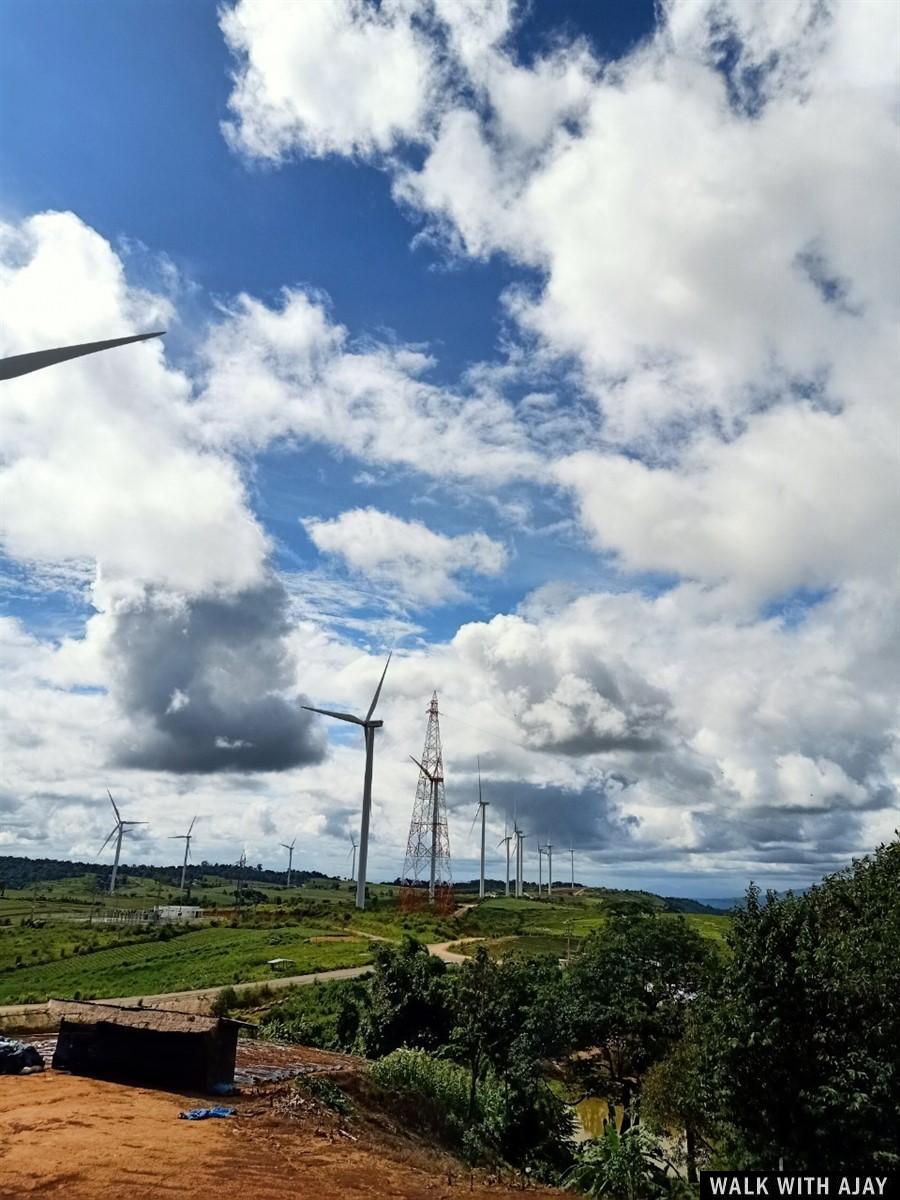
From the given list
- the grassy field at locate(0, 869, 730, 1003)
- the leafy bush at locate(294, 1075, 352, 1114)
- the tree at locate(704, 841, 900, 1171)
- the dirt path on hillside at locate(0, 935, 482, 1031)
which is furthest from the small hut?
the grassy field at locate(0, 869, 730, 1003)

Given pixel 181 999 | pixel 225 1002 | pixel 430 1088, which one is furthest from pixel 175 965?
pixel 430 1088

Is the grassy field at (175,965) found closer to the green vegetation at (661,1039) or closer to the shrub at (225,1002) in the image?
the shrub at (225,1002)

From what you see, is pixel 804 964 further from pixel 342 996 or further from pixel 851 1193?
pixel 342 996

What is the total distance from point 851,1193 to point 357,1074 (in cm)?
2429

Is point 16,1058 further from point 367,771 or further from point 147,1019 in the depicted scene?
point 367,771

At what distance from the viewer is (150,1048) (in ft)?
130

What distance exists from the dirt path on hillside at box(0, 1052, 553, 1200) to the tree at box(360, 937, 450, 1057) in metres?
22.7

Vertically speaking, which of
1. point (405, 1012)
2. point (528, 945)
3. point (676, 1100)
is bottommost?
point (676, 1100)

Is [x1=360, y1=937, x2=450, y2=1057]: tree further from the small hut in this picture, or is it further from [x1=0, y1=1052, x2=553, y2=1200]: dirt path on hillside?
[x1=0, y1=1052, x2=553, y2=1200]: dirt path on hillside

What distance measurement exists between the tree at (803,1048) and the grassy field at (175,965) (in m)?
67.6

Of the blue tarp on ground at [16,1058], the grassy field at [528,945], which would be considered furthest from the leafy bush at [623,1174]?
the grassy field at [528,945]

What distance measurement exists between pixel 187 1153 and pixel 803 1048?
2086cm

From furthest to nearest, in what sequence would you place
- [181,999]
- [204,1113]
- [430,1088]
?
[181,999] → [430,1088] → [204,1113]

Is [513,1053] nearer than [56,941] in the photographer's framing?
Yes
